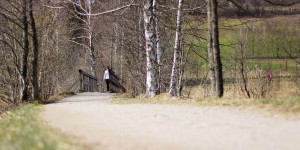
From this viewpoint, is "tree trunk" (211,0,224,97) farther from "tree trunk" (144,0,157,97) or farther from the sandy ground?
"tree trunk" (144,0,157,97)

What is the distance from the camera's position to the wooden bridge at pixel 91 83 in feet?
111

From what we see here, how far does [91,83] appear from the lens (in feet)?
125

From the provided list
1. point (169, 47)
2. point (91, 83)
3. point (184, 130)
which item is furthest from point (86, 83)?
point (184, 130)

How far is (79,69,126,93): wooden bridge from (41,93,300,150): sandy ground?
71.6ft

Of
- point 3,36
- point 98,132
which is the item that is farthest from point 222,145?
point 3,36

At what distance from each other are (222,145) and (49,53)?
71.4ft

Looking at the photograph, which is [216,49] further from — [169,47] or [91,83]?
[91,83]

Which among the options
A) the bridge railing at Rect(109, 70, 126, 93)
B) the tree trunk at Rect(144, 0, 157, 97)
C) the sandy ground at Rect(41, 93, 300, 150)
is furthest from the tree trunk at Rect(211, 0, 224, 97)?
the bridge railing at Rect(109, 70, 126, 93)

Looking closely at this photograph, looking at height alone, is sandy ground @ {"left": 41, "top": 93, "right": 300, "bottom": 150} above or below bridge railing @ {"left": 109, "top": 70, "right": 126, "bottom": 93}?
below

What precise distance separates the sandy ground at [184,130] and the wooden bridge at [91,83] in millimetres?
21816

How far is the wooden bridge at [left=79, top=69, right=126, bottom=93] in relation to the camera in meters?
34.0

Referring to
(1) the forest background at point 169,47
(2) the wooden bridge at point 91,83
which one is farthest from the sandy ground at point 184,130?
(2) the wooden bridge at point 91,83

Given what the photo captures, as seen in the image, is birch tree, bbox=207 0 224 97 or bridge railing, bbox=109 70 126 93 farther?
bridge railing, bbox=109 70 126 93

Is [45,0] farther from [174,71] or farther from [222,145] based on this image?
[222,145]
